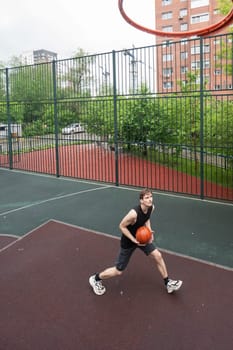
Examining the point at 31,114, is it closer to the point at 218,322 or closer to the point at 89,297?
the point at 89,297

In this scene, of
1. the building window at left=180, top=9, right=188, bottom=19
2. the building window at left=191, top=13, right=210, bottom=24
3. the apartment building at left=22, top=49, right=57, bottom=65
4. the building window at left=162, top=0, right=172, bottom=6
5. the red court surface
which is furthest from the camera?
the building window at left=162, top=0, right=172, bottom=6

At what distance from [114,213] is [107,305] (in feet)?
14.3

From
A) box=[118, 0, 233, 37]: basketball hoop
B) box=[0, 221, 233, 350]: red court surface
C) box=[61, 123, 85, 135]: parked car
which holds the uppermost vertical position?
box=[118, 0, 233, 37]: basketball hoop

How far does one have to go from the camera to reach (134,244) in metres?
4.54

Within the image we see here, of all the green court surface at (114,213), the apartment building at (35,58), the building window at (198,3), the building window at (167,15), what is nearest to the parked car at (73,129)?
the green court surface at (114,213)

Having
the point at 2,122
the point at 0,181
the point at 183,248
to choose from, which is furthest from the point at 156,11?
the point at 183,248

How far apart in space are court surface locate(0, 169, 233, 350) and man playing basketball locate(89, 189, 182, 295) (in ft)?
0.51

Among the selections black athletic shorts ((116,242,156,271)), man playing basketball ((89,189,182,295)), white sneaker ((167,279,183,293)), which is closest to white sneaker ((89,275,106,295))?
man playing basketball ((89,189,182,295))

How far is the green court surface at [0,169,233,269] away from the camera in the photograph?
6.66 meters

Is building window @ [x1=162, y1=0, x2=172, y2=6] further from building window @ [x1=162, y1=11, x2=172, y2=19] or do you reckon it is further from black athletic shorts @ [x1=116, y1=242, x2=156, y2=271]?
black athletic shorts @ [x1=116, y1=242, x2=156, y2=271]

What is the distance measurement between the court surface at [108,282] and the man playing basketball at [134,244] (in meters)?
0.15

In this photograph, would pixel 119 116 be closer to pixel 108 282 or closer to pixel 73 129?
pixel 73 129

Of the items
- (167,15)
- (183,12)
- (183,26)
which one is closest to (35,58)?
(167,15)

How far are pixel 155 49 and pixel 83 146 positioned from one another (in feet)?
18.8
